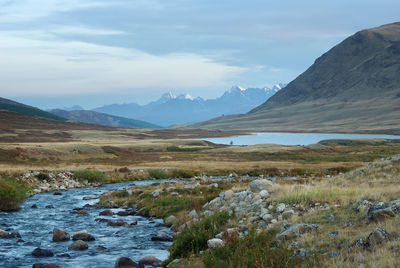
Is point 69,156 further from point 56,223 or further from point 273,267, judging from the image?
point 273,267

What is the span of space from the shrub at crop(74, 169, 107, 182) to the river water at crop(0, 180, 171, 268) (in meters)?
18.6

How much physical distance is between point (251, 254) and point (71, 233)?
1340cm

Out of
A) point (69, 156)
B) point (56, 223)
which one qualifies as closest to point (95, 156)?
point (69, 156)

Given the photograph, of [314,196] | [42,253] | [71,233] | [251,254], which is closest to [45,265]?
[42,253]

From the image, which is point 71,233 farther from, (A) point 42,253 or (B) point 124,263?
(B) point 124,263

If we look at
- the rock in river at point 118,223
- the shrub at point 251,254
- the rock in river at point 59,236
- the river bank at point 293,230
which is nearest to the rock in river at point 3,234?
the rock in river at point 59,236

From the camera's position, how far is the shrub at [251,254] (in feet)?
35.8

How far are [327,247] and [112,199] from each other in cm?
2473

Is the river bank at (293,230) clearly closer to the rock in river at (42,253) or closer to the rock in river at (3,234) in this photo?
the rock in river at (42,253)

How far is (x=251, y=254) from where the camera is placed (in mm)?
11594

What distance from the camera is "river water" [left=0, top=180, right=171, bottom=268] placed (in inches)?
655

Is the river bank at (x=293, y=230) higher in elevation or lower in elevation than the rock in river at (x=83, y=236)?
higher

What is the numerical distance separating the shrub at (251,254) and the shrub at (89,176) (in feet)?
133

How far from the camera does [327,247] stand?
12109mm
